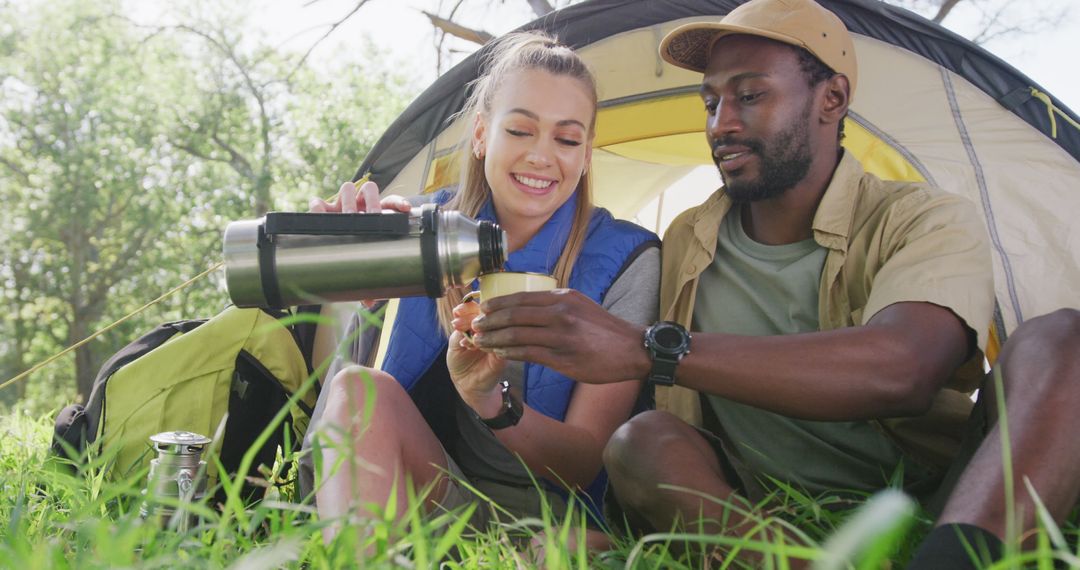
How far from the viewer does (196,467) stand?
5.59 feet

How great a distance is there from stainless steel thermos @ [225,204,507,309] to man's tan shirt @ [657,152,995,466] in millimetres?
697

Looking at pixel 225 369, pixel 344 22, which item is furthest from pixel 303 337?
pixel 344 22

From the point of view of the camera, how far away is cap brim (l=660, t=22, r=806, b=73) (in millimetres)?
2064

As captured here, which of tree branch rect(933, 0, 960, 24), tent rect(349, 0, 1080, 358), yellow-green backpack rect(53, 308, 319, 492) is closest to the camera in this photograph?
yellow-green backpack rect(53, 308, 319, 492)

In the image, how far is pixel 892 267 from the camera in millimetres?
1750

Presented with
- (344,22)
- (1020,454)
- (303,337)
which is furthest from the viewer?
(344,22)

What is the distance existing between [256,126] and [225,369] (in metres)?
13.8

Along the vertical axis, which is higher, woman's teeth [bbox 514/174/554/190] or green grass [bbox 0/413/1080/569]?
woman's teeth [bbox 514/174/554/190]

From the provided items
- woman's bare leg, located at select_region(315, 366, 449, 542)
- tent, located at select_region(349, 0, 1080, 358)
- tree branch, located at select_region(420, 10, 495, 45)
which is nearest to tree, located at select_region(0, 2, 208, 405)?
tree branch, located at select_region(420, 10, 495, 45)

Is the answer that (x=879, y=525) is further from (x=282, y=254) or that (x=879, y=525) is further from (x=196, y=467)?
(x=196, y=467)

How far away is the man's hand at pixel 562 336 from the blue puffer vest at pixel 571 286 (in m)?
0.54

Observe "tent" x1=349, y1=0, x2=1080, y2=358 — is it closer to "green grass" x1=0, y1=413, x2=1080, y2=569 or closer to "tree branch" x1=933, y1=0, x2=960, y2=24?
"green grass" x1=0, y1=413, x2=1080, y2=569

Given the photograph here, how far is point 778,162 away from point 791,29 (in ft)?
0.92

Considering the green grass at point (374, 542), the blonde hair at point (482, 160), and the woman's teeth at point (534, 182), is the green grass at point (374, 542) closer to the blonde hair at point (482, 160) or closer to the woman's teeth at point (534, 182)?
the blonde hair at point (482, 160)
